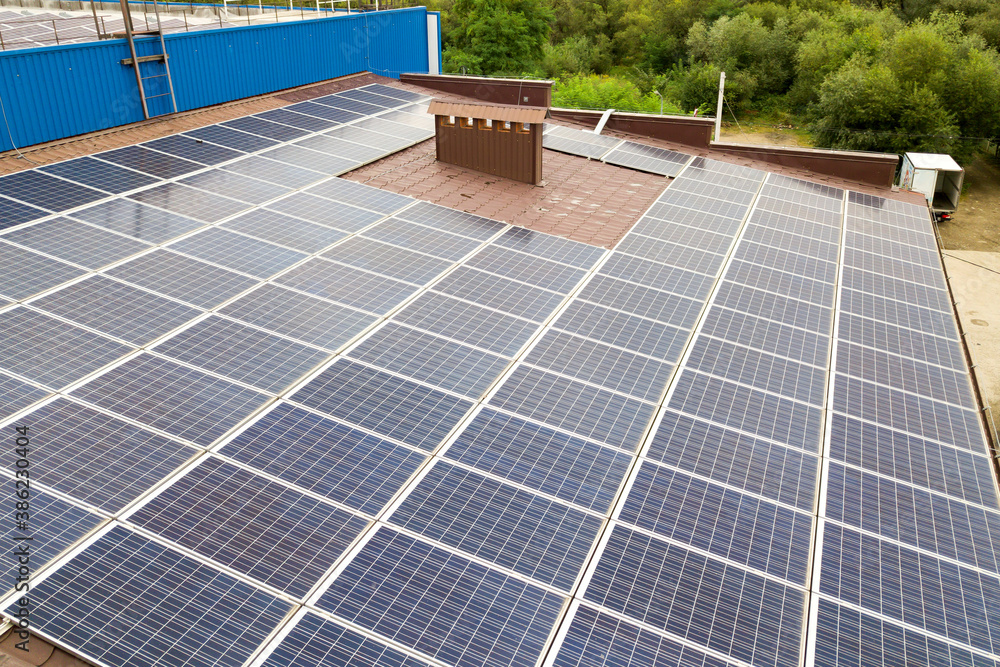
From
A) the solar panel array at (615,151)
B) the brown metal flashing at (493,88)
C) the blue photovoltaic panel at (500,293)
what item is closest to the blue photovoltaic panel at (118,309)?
the blue photovoltaic panel at (500,293)

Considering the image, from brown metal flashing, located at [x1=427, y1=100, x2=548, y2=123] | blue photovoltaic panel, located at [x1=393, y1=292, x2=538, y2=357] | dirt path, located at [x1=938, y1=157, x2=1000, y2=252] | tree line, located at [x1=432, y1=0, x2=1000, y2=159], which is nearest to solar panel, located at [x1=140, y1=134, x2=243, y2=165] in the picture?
brown metal flashing, located at [x1=427, y1=100, x2=548, y2=123]

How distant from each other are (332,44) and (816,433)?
1009 inches

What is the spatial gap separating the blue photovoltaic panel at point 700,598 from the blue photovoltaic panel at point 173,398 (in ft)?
20.7

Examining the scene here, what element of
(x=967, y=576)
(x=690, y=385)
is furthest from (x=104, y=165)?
(x=967, y=576)

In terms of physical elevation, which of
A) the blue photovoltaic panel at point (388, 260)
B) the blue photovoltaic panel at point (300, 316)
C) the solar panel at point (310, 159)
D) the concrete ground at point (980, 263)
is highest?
the solar panel at point (310, 159)

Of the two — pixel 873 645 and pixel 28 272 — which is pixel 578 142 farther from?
pixel 873 645

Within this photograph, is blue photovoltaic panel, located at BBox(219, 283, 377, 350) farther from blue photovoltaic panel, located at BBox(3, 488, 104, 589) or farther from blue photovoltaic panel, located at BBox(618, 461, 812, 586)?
blue photovoltaic panel, located at BBox(618, 461, 812, 586)

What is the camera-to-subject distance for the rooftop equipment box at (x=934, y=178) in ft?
115

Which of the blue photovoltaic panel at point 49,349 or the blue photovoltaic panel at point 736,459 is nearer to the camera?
the blue photovoltaic panel at point 736,459

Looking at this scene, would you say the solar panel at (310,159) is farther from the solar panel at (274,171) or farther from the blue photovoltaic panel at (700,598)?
the blue photovoltaic panel at (700,598)

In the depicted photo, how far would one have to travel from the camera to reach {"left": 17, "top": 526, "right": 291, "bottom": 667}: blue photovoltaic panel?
786 cm

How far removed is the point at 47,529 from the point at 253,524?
2548mm

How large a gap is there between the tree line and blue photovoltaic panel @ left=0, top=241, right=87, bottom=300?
4276cm

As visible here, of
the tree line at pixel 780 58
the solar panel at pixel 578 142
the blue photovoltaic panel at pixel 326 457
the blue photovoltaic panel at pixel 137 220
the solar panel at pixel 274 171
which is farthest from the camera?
the tree line at pixel 780 58
